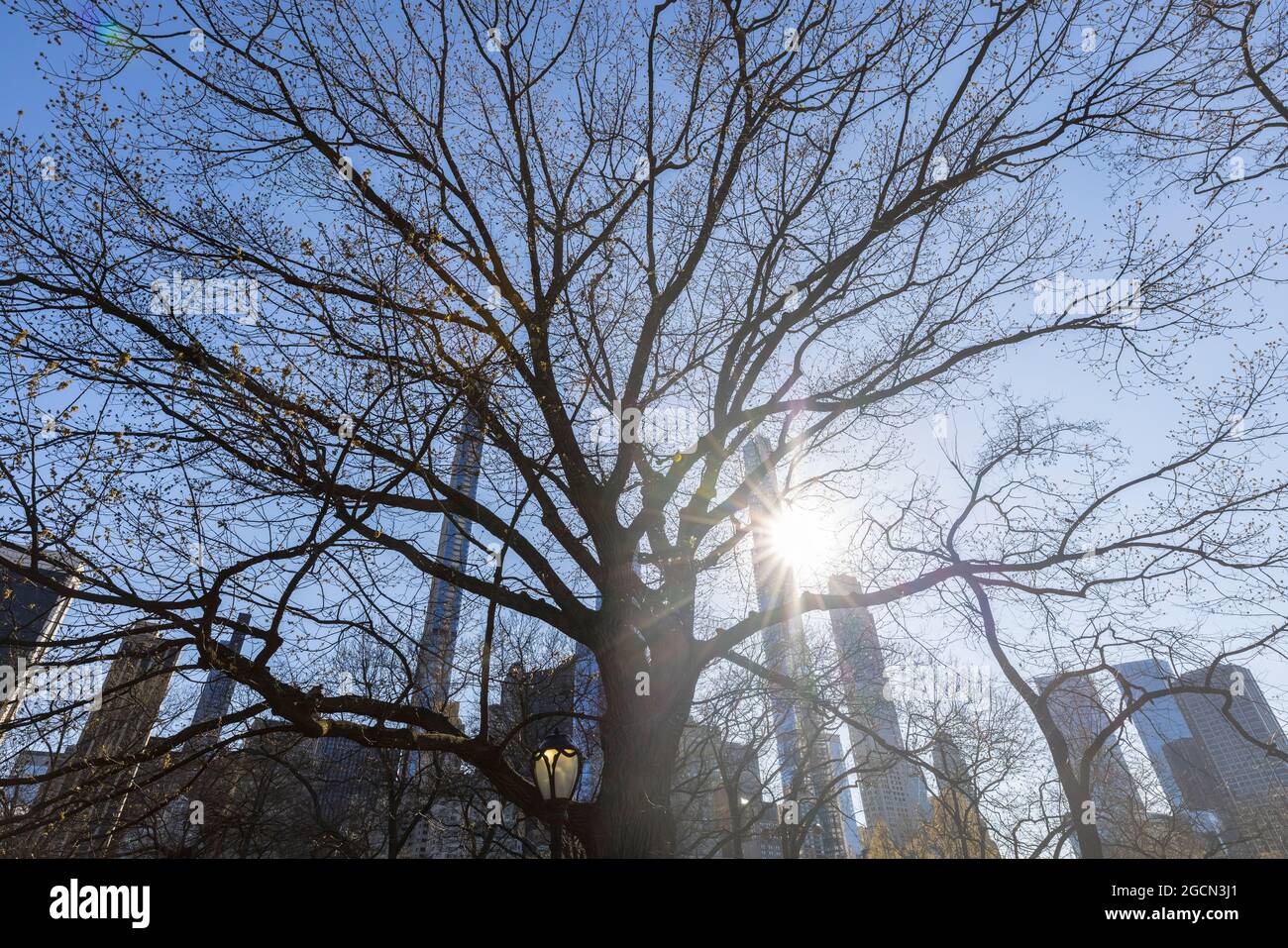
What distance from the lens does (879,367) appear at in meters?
9.93

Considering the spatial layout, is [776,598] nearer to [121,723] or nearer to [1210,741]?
[121,723]

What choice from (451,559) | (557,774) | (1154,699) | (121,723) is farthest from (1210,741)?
(121,723)

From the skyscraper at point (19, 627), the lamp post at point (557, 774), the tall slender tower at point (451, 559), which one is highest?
the tall slender tower at point (451, 559)

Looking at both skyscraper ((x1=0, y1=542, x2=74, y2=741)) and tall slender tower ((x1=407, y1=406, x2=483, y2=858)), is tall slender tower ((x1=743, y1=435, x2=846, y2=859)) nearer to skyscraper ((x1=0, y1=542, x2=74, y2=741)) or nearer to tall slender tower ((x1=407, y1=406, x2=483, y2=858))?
tall slender tower ((x1=407, y1=406, x2=483, y2=858))

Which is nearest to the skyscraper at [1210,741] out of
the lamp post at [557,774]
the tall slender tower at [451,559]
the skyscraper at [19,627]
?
the lamp post at [557,774]

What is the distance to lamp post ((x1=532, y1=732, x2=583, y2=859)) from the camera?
5590 mm

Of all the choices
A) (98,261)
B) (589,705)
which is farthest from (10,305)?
(589,705)

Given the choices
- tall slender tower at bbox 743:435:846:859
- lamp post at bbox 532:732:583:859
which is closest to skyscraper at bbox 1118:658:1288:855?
tall slender tower at bbox 743:435:846:859

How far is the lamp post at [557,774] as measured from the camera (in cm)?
559

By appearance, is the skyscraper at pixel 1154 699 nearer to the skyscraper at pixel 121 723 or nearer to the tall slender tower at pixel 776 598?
the tall slender tower at pixel 776 598

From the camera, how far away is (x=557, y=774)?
5613mm

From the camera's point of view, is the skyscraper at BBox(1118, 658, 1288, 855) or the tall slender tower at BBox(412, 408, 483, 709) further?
the skyscraper at BBox(1118, 658, 1288, 855)
